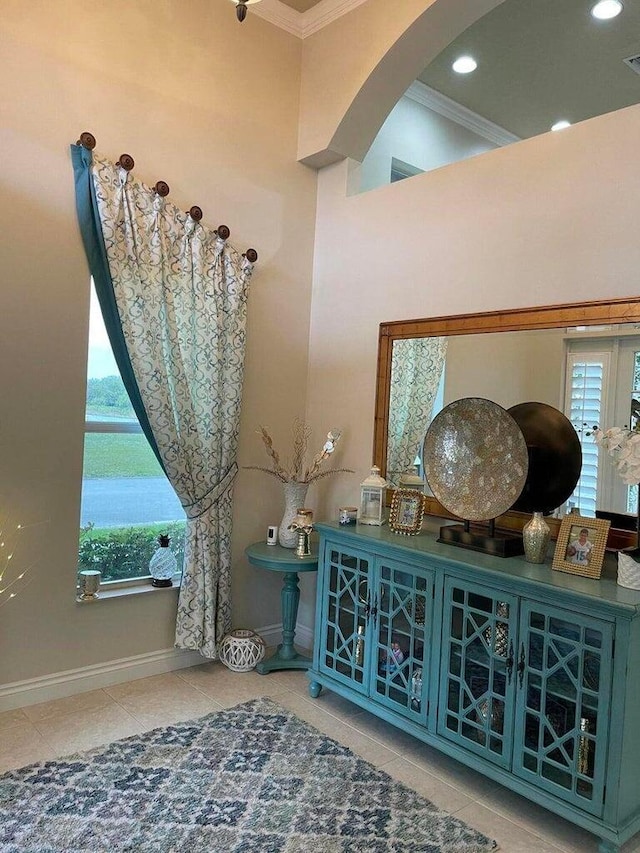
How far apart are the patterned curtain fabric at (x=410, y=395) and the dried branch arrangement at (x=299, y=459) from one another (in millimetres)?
358

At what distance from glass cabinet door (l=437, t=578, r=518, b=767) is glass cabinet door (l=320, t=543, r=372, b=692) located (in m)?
0.46

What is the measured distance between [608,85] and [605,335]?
8.83 ft

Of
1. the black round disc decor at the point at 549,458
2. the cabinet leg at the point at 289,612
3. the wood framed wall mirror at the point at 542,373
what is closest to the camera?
the wood framed wall mirror at the point at 542,373

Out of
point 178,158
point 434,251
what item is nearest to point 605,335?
point 434,251

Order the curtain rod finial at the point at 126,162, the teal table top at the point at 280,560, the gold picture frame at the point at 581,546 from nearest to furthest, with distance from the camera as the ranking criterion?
1. the gold picture frame at the point at 581,546
2. the curtain rod finial at the point at 126,162
3. the teal table top at the point at 280,560

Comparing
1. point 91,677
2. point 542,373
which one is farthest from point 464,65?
point 91,677

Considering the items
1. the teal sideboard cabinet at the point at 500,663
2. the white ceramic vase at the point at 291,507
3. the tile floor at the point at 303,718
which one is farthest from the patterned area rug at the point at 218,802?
the white ceramic vase at the point at 291,507

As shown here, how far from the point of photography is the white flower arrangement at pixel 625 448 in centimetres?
219

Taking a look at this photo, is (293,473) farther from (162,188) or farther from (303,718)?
(162,188)

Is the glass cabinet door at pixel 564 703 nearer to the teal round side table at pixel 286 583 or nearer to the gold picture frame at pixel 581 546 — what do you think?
the gold picture frame at pixel 581 546

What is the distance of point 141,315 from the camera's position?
3121 mm

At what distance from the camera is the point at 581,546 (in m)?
2.36

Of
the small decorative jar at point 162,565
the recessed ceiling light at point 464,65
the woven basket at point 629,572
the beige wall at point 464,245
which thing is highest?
the recessed ceiling light at point 464,65

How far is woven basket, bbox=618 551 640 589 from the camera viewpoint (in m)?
2.15
